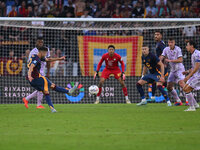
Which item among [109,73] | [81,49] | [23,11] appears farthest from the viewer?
[23,11]

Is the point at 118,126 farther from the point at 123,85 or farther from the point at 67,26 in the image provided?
the point at 67,26

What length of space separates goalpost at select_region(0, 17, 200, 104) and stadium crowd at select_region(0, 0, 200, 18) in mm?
1948

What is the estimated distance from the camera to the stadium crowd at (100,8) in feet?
62.0

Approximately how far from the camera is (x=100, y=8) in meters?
19.6

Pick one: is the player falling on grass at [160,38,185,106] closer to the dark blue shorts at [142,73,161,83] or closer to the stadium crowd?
the dark blue shorts at [142,73,161,83]

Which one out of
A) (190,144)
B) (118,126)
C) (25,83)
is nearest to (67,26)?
(25,83)

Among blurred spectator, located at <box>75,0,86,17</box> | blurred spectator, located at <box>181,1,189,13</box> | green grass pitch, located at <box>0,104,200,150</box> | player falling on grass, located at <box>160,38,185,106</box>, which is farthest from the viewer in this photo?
blurred spectator, located at <box>181,1,189,13</box>

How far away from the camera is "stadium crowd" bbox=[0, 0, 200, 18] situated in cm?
1891

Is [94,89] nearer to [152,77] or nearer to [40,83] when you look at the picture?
[152,77]

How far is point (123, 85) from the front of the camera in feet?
47.3

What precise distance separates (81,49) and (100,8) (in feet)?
13.9

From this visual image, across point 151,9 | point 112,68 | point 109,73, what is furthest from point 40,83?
point 151,9

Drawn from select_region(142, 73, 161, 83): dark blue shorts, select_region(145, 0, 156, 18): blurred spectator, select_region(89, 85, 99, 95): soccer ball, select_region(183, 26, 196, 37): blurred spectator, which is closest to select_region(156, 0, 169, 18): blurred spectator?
select_region(145, 0, 156, 18): blurred spectator

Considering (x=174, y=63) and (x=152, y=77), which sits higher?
(x=174, y=63)
